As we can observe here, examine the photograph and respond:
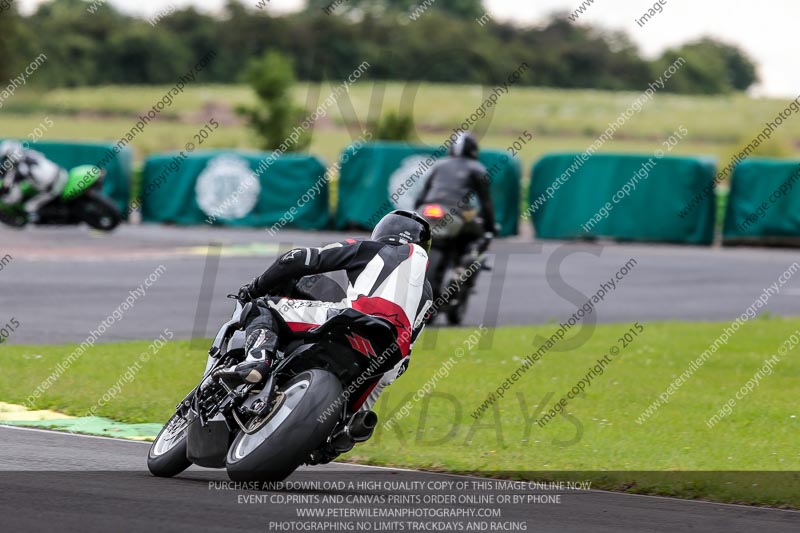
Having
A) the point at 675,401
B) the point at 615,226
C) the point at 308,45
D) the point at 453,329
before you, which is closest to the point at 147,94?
the point at 308,45

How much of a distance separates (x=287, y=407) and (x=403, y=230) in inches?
49.3

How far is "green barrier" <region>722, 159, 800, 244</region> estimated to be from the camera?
88.2ft

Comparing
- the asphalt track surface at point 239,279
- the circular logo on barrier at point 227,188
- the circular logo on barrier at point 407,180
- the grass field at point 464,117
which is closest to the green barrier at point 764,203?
the asphalt track surface at point 239,279

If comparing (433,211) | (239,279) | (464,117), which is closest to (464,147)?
(433,211)

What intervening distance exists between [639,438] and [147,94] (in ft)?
210

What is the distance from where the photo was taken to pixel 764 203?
27.2m

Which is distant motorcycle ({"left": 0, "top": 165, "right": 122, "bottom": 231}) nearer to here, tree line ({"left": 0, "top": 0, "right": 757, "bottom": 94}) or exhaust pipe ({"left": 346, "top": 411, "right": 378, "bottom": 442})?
exhaust pipe ({"left": 346, "top": 411, "right": 378, "bottom": 442})

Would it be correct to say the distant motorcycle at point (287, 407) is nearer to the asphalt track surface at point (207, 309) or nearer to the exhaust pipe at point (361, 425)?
the exhaust pipe at point (361, 425)

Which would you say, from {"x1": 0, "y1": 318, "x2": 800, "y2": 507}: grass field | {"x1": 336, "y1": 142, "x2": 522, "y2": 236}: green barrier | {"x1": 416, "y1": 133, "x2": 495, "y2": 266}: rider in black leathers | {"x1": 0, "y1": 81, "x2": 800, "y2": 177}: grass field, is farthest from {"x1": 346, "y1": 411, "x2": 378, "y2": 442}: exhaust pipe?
{"x1": 0, "y1": 81, "x2": 800, "y2": 177}: grass field

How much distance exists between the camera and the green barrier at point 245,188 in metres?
28.2

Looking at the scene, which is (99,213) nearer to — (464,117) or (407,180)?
(407,180)

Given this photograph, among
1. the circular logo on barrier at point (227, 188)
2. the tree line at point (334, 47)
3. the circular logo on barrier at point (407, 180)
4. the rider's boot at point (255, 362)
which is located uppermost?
the rider's boot at point (255, 362)

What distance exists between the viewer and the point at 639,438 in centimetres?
967

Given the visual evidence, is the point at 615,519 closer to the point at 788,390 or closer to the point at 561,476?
the point at 561,476
